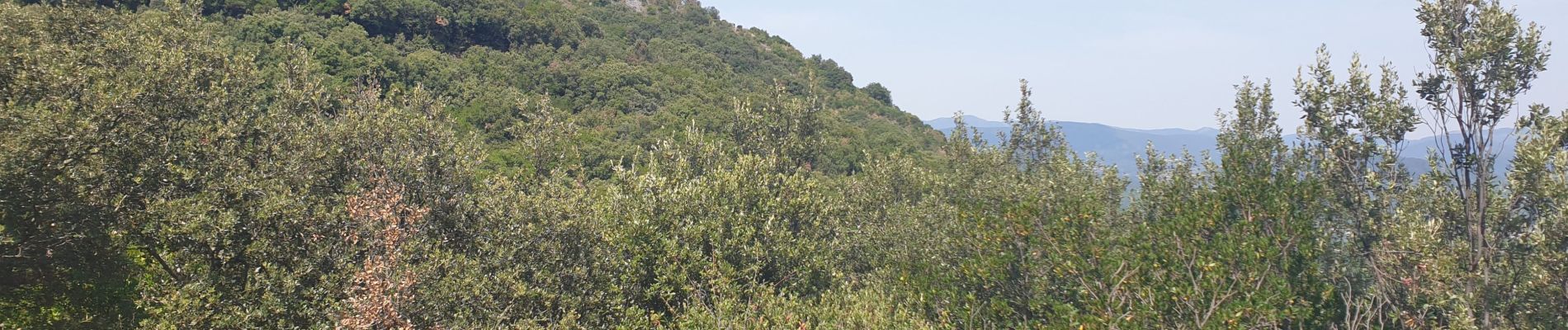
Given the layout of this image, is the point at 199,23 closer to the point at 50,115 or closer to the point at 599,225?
the point at 50,115

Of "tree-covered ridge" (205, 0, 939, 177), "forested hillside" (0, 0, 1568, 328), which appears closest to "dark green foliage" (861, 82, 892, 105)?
"tree-covered ridge" (205, 0, 939, 177)

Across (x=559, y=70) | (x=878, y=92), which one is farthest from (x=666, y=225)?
(x=878, y=92)

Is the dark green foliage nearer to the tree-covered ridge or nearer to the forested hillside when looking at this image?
the tree-covered ridge

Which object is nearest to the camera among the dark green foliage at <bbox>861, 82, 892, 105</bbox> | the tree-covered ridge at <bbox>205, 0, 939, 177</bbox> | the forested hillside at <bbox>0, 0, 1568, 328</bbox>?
the forested hillside at <bbox>0, 0, 1568, 328</bbox>

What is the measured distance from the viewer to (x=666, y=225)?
22938 mm

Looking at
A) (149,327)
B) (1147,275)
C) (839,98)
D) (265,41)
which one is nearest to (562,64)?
(265,41)

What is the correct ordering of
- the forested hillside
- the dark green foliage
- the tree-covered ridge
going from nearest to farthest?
the forested hillside, the tree-covered ridge, the dark green foliage

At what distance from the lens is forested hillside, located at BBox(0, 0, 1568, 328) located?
1628cm

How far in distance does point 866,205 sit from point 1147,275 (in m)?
19.2

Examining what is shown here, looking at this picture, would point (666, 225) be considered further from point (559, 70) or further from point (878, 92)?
point (878, 92)

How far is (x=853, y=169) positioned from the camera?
67812mm

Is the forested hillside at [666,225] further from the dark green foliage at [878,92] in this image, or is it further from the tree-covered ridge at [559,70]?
the dark green foliage at [878,92]

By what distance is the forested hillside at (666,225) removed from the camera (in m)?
16.3

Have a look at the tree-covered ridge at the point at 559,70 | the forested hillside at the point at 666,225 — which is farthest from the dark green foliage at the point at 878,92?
the forested hillside at the point at 666,225
